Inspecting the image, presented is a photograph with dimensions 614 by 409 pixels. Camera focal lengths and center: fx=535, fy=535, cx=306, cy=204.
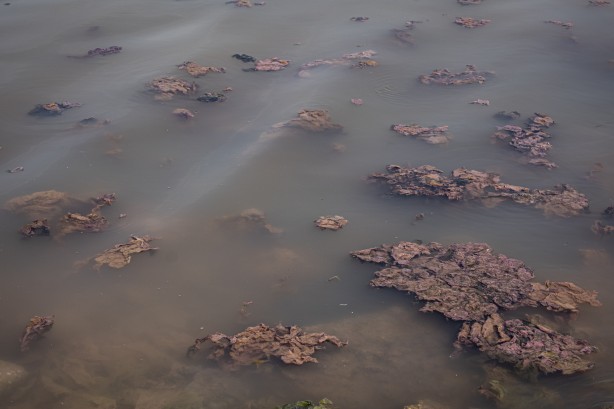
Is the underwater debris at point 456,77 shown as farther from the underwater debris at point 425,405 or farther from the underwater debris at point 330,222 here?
the underwater debris at point 425,405

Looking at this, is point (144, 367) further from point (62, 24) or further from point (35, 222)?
point (62, 24)

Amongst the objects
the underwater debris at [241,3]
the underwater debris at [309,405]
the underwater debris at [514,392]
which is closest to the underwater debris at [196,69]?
the underwater debris at [241,3]

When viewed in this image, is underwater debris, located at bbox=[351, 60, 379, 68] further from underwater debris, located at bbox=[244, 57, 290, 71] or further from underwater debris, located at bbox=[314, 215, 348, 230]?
underwater debris, located at bbox=[314, 215, 348, 230]

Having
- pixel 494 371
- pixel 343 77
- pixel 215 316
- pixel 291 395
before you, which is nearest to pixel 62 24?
pixel 343 77

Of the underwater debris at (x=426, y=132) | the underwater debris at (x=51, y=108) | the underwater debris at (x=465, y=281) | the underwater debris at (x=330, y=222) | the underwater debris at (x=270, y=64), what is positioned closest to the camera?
the underwater debris at (x=465, y=281)

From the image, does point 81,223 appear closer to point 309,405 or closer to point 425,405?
point 309,405
